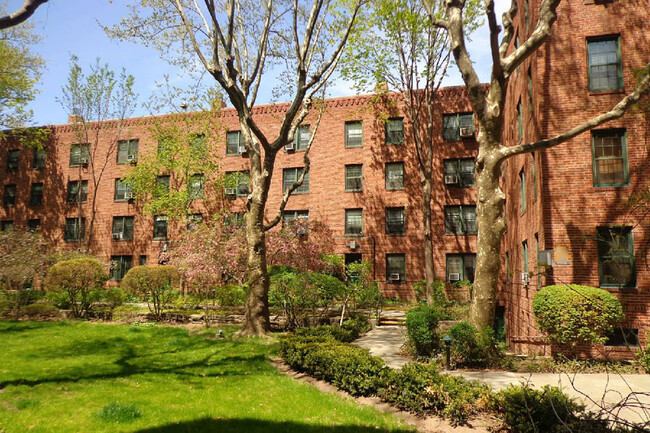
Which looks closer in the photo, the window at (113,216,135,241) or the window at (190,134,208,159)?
the window at (190,134,208,159)

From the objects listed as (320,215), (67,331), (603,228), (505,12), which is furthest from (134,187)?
(603,228)

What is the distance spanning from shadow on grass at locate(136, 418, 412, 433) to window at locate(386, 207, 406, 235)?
2134cm

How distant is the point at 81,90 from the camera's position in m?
31.8

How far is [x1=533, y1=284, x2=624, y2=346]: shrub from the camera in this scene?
10.6 meters

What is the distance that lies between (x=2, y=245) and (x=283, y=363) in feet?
59.8

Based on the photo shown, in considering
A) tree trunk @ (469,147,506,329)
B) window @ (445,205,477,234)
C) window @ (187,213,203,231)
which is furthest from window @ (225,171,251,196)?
tree trunk @ (469,147,506,329)

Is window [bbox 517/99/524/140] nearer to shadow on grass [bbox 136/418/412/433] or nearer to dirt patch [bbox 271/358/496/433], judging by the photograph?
dirt patch [bbox 271/358/496/433]

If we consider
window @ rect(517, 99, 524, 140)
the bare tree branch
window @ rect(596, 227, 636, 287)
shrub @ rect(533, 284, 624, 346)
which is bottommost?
shrub @ rect(533, 284, 624, 346)

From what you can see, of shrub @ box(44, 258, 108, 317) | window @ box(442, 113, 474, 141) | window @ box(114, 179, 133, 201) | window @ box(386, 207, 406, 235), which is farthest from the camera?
window @ box(114, 179, 133, 201)

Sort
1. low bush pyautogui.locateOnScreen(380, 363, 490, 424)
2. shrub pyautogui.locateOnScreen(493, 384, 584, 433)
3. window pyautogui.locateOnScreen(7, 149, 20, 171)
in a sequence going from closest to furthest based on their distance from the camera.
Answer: shrub pyautogui.locateOnScreen(493, 384, 584, 433), low bush pyautogui.locateOnScreen(380, 363, 490, 424), window pyautogui.locateOnScreen(7, 149, 20, 171)

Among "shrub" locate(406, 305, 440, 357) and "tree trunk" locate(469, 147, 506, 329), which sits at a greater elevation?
"tree trunk" locate(469, 147, 506, 329)

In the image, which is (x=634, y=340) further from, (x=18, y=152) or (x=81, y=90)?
(x=18, y=152)

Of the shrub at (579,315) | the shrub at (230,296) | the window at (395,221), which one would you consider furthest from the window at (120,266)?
the shrub at (579,315)

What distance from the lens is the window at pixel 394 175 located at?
27658 mm
